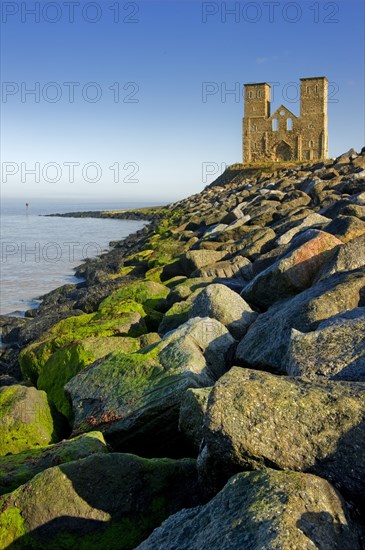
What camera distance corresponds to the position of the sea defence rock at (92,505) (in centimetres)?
409

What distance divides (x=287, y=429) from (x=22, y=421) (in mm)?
4379

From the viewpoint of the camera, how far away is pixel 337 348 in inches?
192

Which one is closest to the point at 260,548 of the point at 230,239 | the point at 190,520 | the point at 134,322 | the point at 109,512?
the point at 190,520

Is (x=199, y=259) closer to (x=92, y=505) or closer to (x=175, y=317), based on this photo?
(x=175, y=317)

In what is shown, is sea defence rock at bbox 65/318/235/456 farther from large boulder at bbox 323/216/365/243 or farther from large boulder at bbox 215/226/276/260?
large boulder at bbox 215/226/276/260

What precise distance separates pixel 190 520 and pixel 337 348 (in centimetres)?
218

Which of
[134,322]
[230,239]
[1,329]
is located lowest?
[1,329]

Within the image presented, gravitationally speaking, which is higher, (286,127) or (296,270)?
(286,127)

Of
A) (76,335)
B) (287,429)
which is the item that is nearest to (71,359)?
(76,335)

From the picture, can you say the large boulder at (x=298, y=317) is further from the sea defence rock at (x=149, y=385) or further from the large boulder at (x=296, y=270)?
the large boulder at (x=296, y=270)

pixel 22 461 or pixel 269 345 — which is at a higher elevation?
pixel 269 345

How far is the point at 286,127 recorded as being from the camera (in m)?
72.0

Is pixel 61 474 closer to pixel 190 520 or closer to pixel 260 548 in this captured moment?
pixel 190 520

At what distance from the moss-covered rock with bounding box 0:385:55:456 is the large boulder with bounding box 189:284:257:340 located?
2.78 meters
